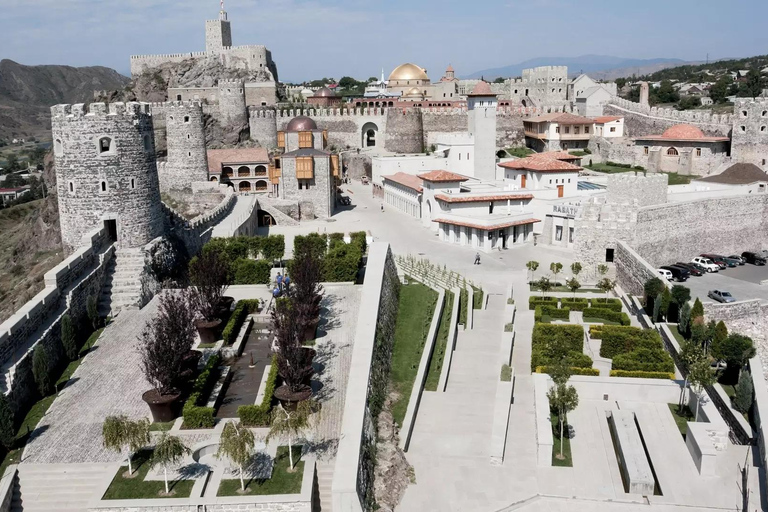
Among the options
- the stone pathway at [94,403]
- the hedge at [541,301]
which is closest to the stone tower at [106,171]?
the stone pathway at [94,403]

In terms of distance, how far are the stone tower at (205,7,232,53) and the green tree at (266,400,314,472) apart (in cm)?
4894

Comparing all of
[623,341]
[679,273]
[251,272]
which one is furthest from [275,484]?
[679,273]

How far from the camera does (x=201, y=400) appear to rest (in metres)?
12.2

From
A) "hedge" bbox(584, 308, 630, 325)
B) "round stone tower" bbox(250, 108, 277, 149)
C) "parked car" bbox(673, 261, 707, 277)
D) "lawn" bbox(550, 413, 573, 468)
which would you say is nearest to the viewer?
"lawn" bbox(550, 413, 573, 468)

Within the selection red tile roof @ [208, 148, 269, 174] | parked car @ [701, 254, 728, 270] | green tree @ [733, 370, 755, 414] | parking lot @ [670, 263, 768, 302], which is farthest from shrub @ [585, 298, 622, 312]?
red tile roof @ [208, 148, 269, 174]

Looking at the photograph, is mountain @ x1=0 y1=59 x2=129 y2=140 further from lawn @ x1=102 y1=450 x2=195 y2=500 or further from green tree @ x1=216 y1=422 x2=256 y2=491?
green tree @ x1=216 y1=422 x2=256 y2=491

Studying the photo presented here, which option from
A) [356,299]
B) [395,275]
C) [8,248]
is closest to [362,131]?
[8,248]

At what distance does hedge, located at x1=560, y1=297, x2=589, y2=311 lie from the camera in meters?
20.6

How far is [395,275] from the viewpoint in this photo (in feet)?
66.3

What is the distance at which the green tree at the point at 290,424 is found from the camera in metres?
10.3

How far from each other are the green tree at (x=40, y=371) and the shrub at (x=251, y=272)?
6620mm

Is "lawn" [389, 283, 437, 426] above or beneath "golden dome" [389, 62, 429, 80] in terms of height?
beneath

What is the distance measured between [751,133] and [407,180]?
61.1 ft

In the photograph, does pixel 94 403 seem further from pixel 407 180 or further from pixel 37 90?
pixel 37 90
